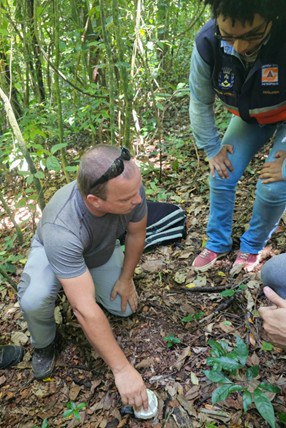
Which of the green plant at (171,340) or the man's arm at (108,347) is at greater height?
the man's arm at (108,347)

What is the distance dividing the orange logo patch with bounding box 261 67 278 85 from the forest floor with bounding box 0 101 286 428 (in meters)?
1.32

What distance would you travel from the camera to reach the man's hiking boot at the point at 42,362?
2.32m

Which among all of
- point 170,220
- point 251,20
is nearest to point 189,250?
point 170,220

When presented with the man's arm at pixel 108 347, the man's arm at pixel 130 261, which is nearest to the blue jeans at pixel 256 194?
the man's arm at pixel 130 261

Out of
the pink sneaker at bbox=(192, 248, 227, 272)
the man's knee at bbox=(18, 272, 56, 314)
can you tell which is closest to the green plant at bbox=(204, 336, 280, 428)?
the pink sneaker at bbox=(192, 248, 227, 272)

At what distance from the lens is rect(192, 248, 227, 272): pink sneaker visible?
273cm

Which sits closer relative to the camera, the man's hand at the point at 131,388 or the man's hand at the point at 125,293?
→ the man's hand at the point at 131,388

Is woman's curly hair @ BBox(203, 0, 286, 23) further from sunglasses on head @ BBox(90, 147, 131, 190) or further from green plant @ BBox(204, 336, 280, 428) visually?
green plant @ BBox(204, 336, 280, 428)

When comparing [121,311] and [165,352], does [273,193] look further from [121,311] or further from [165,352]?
[121,311]

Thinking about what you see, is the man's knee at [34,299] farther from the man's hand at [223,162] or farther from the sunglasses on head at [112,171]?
the man's hand at [223,162]

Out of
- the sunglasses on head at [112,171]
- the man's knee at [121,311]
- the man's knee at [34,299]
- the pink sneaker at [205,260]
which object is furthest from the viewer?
the pink sneaker at [205,260]

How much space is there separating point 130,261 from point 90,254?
0.31m

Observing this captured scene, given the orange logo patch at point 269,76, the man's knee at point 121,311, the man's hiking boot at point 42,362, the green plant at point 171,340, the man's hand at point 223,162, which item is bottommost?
the man's hiking boot at point 42,362

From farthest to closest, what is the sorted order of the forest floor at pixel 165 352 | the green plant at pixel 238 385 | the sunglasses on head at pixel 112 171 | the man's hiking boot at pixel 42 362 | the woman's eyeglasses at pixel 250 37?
the man's hiking boot at pixel 42 362 → the forest floor at pixel 165 352 → the sunglasses on head at pixel 112 171 → the woman's eyeglasses at pixel 250 37 → the green plant at pixel 238 385
